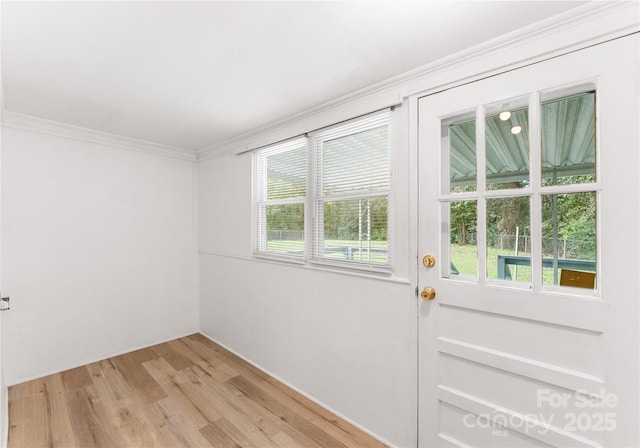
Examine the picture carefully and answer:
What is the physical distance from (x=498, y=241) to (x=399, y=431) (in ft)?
4.31

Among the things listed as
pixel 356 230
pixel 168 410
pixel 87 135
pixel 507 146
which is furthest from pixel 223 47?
pixel 168 410

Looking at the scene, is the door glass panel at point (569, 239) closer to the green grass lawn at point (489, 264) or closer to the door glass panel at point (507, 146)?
the green grass lawn at point (489, 264)

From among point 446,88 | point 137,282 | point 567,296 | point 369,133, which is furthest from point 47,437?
point 446,88

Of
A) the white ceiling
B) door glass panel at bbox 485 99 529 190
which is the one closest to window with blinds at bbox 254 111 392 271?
the white ceiling

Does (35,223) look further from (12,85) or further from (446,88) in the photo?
(446,88)

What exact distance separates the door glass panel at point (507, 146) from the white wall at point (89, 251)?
3296 millimetres

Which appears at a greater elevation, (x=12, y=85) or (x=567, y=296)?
(x=12, y=85)

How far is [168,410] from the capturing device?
2.21 metres

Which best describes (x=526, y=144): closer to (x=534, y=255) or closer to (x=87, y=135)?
(x=534, y=255)

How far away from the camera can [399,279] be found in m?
1.83

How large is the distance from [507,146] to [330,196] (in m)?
1.19

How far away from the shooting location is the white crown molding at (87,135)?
2492 millimetres

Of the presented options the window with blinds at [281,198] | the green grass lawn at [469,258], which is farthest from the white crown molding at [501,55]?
the green grass lawn at [469,258]

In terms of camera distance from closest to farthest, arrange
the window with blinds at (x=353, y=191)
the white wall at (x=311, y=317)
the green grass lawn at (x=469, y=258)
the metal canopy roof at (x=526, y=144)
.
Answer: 1. the metal canopy roof at (x=526, y=144)
2. the green grass lawn at (x=469, y=258)
3. the white wall at (x=311, y=317)
4. the window with blinds at (x=353, y=191)
